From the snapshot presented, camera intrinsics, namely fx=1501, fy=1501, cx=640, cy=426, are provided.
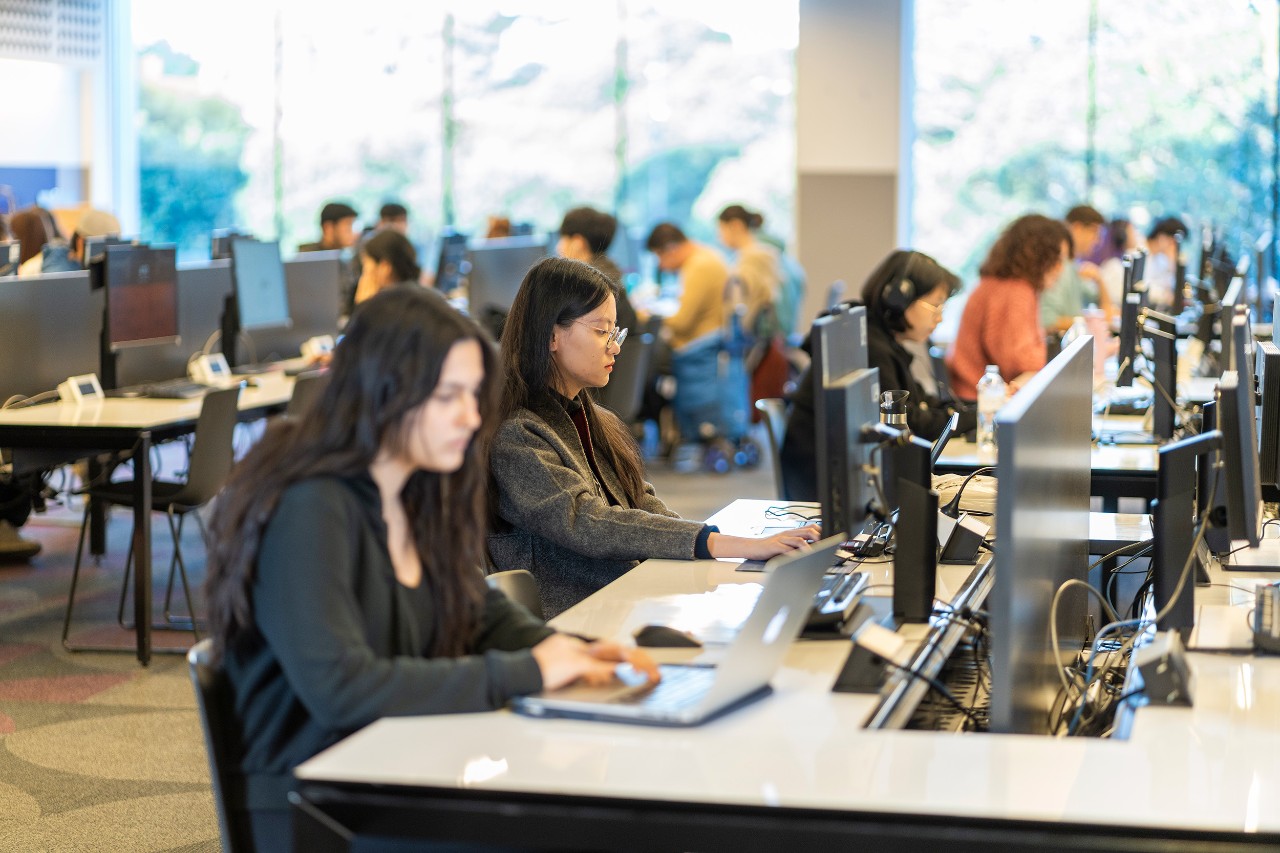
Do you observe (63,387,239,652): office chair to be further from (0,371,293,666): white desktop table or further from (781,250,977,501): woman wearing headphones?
(781,250,977,501): woman wearing headphones

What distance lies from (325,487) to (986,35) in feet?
31.9

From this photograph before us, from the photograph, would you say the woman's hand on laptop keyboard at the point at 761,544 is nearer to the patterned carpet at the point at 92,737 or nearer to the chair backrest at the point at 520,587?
the chair backrest at the point at 520,587

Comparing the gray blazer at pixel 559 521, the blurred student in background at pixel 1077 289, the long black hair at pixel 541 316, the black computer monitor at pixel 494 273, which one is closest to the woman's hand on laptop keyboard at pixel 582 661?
the gray blazer at pixel 559 521


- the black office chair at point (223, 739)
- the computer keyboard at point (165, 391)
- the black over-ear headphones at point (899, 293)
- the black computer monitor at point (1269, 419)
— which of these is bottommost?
the black office chair at point (223, 739)

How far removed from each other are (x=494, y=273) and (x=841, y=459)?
17.7 feet

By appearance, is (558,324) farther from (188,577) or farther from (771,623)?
(188,577)

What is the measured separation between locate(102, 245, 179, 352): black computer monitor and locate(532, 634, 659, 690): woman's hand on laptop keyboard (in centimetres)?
353

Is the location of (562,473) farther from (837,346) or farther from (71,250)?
(71,250)

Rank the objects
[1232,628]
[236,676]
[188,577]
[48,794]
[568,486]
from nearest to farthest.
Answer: [236,676] < [1232,628] < [568,486] < [48,794] < [188,577]

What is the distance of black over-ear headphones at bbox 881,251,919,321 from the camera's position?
13.3 ft

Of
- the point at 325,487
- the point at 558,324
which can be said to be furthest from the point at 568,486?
the point at 325,487

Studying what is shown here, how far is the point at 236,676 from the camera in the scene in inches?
72.4

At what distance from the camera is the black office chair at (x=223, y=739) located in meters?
1.83

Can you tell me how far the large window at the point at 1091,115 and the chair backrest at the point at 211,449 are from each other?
23.5 ft
